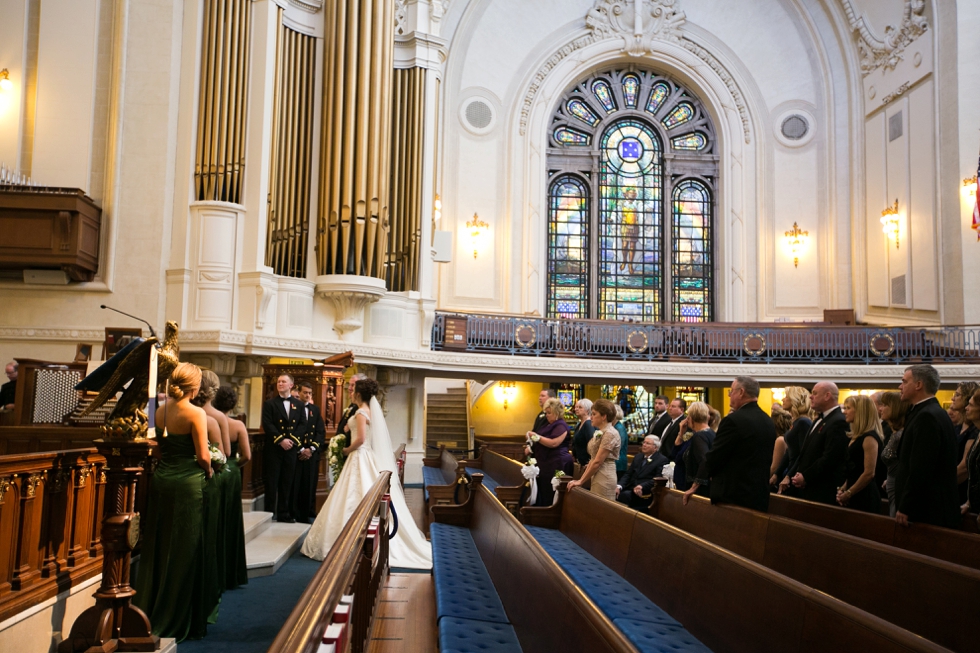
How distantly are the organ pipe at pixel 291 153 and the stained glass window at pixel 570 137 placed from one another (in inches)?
323

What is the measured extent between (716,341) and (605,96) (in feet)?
23.8

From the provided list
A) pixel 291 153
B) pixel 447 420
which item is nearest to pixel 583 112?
pixel 447 420

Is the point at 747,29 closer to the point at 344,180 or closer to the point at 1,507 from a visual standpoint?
the point at 344,180

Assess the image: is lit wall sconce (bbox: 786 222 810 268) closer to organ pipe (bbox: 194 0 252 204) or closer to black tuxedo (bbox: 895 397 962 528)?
organ pipe (bbox: 194 0 252 204)

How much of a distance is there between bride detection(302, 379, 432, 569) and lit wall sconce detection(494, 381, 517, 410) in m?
10.7

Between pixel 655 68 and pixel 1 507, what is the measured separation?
18119 mm

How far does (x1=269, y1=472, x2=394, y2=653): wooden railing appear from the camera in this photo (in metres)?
1.62

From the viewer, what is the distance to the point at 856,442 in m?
5.45

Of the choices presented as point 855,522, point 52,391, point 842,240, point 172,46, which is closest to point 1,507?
point 52,391

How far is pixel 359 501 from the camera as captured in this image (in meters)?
6.47

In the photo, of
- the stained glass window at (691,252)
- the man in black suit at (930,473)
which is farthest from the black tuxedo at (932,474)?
the stained glass window at (691,252)

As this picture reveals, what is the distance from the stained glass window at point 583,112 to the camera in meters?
19.5

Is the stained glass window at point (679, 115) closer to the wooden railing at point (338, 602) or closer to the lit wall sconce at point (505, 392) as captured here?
the lit wall sconce at point (505, 392)

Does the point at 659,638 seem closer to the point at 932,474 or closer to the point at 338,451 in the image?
the point at 932,474
